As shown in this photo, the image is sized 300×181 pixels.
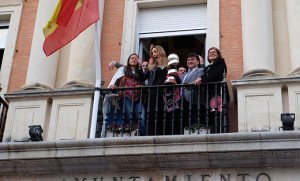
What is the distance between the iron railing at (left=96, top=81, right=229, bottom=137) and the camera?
37.1ft

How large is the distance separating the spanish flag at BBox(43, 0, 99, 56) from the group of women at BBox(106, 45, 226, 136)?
1.15 m

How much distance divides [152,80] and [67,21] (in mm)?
1840

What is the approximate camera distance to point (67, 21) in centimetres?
1191

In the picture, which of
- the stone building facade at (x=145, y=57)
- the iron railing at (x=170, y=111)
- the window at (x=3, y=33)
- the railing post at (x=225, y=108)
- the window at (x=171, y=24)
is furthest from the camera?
the window at (x=3, y=33)

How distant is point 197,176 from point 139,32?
4355 mm

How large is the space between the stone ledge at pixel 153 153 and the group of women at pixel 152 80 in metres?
0.64

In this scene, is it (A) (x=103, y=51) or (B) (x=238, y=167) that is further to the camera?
(A) (x=103, y=51)

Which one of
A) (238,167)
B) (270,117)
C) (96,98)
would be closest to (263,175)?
(238,167)

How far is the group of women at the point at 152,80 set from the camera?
1161 cm

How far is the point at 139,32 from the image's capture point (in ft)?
46.3

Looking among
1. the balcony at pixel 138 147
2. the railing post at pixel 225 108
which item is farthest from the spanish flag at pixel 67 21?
the railing post at pixel 225 108

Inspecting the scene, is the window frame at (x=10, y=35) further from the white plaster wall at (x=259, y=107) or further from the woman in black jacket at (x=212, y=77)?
the white plaster wall at (x=259, y=107)

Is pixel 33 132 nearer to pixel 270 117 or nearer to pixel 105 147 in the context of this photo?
pixel 105 147

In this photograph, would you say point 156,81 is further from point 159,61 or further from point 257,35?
point 257,35
